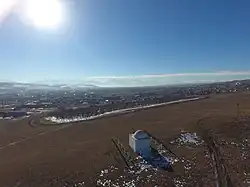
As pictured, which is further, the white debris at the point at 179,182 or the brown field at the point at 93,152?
the brown field at the point at 93,152

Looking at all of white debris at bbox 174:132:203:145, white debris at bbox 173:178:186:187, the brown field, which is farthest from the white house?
white debris at bbox 173:178:186:187

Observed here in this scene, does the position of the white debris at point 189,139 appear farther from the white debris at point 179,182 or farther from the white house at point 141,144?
the white debris at point 179,182

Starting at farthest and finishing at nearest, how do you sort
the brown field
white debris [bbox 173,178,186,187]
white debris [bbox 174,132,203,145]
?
1. white debris [bbox 174,132,203,145]
2. the brown field
3. white debris [bbox 173,178,186,187]

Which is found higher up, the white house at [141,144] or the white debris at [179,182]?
the white house at [141,144]

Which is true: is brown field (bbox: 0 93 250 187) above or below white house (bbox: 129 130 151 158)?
below

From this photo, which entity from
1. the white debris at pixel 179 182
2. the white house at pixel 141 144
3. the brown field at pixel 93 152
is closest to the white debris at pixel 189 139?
the brown field at pixel 93 152

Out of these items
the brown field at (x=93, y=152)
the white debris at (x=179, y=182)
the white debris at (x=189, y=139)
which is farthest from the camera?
the white debris at (x=189, y=139)

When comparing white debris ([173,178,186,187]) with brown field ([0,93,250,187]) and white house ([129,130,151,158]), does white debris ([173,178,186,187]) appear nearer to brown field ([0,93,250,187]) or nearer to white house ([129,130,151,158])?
brown field ([0,93,250,187])

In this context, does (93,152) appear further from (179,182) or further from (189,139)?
(179,182)

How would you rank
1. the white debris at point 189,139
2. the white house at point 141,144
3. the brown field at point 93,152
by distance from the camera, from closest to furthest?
1. the brown field at point 93,152
2. the white house at point 141,144
3. the white debris at point 189,139
